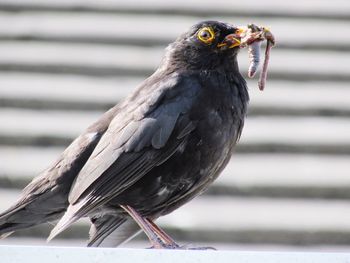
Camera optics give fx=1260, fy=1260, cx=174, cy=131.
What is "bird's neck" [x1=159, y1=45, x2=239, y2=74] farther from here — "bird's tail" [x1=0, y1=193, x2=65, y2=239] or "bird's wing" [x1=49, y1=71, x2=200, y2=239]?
"bird's tail" [x1=0, y1=193, x2=65, y2=239]

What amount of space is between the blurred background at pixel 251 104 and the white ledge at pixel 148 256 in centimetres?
146

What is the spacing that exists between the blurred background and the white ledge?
1458 mm

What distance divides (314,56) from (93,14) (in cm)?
114

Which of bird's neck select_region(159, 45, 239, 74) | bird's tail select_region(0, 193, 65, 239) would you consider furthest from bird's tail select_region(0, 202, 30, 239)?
bird's neck select_region(159, 45, 239, 74)

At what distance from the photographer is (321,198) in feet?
17.4

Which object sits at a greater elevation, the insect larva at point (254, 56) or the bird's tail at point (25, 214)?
the insect larva at point (254, 56)

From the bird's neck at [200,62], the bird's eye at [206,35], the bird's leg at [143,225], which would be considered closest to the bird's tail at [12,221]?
the bird's leg at [143,225]

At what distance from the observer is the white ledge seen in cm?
358

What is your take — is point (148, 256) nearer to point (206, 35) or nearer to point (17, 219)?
point (17, 219)

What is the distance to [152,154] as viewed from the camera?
4.58 metres

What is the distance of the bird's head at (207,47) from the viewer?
4871 millimetres

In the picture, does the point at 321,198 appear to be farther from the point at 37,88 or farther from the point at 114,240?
the point at 37,88

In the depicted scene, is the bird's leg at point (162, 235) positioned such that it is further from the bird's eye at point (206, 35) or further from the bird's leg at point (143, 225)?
the bird's eye at point (206, 35)

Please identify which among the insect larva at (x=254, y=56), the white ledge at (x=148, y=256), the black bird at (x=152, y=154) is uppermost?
the insect larva at (x=254, y=56)
